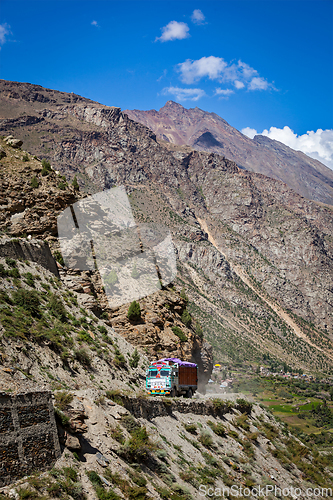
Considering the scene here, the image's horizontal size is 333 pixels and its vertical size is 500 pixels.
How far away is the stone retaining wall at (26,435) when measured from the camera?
8008 millimetres

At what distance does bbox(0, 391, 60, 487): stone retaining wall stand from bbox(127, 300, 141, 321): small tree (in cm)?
2039

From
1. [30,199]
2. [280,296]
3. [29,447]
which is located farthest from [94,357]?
Answer: [280,296]

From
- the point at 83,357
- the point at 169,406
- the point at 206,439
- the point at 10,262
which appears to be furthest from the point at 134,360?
the point at 10,262

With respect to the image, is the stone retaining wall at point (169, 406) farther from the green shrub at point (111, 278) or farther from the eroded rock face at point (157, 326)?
the green shrub at point (111, 278)

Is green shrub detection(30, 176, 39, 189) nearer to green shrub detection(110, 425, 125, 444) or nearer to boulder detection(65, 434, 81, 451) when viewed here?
green shrub detection(110, 425, 125, 444)

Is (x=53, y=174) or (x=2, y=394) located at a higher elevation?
(x=53, y=174)

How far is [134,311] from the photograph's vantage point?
2995cm

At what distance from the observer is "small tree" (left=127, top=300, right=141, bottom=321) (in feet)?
98.1

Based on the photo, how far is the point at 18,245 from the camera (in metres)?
22.3

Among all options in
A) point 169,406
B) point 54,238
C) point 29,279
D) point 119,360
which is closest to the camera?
point 169,406

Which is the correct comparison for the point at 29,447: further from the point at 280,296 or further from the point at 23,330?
the point at 280,296

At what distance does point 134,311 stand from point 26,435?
70.3 ft

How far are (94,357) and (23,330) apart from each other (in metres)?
5.30

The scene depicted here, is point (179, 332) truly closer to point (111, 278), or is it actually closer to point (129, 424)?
point (111, 278)
